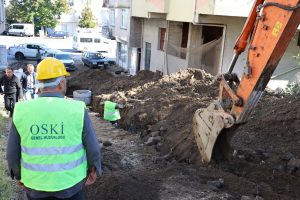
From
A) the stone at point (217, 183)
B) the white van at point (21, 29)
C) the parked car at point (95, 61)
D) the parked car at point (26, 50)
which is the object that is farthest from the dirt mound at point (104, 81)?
the white van at point (21, 29)

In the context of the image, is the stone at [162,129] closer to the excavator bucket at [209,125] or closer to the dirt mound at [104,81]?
the excavator bucket at [209,125]

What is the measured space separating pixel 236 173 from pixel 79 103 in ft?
13.4

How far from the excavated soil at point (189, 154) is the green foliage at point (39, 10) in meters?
43.3

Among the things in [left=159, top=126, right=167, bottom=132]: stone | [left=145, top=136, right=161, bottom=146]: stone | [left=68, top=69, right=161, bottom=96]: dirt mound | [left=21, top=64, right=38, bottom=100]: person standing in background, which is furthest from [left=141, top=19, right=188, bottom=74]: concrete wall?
[left=145, top=136, right=161, bottom=146]: stone

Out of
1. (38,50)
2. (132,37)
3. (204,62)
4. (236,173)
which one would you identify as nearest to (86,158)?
(236,173)

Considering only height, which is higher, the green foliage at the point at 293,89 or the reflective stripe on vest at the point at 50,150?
the reflective stripe on vest at the point at 50,150

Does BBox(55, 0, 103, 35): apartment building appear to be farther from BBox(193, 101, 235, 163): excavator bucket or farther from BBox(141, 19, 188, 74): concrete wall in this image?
BBox(193, 101, 235, 163): excavator bucket

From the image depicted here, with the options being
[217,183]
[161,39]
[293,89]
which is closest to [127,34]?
[161,39]

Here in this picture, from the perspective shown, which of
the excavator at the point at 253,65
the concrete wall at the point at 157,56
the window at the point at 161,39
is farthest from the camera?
the window at the point at 161,39

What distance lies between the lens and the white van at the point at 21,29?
54188 millimetres

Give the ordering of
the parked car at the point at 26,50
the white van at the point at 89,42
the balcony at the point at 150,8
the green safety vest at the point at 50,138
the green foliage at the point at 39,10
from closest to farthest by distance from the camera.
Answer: the green safety vest at the point at 50,138, the balcony at the point at 150,8, the parked car at the point at 26,50, the white van at the point at 89,42, the green foliage at the point at 39,10

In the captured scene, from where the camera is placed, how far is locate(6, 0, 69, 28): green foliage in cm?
5338

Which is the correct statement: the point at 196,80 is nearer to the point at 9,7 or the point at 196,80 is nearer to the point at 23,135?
the point at 23,135

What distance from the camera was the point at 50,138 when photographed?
10.5 ft
